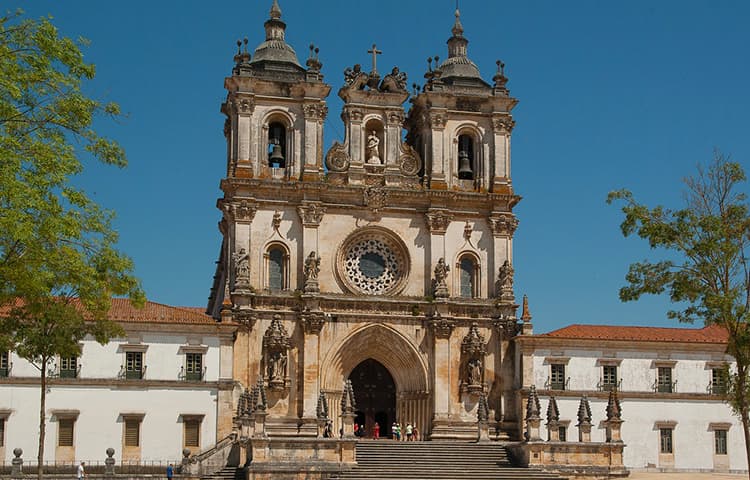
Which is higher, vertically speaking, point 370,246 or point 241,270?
point 370,246

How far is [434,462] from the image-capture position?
154ft

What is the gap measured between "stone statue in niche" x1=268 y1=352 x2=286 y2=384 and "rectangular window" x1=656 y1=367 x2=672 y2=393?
56.5 feet

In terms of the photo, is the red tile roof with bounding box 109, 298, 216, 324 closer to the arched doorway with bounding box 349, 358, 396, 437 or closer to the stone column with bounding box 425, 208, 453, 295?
the arched doorway with bounding box 349, 358, 396, 437

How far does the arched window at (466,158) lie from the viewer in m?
57.6

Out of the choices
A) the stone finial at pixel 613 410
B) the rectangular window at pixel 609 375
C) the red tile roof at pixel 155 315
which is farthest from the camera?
the rectangular window at pixel 609 375

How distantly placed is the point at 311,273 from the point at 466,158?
32.9 ft

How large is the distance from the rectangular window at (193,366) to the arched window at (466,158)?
51.7 ft

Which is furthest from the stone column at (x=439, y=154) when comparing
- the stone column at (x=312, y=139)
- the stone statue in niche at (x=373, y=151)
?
the stone column at (x=312, y=139)

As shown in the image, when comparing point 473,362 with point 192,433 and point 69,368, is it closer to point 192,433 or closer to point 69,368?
point 192,433

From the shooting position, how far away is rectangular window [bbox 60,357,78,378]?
160 feet

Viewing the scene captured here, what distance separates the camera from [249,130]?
2153 inches

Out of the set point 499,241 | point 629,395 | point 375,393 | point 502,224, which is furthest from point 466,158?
point 629,395

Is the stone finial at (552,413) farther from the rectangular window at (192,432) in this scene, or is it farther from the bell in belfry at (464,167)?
the rectangular window at (192,432)

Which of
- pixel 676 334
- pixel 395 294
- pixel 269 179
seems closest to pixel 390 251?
pixel 395 294
